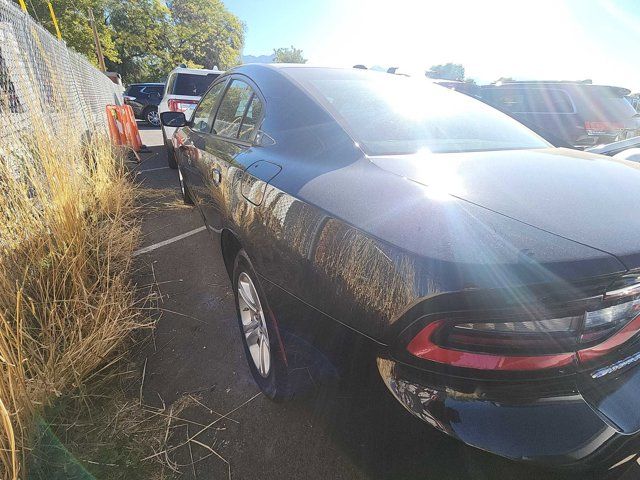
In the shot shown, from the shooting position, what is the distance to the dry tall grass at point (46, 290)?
5.16 ft

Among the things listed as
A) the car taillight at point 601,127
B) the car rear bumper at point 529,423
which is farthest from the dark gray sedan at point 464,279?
the car taillight at point 601,127

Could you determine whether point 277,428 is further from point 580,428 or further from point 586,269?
point 586,269

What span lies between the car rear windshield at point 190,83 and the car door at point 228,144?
559cm

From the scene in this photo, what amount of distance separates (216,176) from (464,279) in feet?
6.13

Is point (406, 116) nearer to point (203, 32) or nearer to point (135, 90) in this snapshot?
point (135, 90)

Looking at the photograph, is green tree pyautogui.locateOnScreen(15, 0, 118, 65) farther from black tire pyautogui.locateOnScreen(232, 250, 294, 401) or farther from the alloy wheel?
black tire pyautogui.locateOnScreen(232, 250, 294, 401)

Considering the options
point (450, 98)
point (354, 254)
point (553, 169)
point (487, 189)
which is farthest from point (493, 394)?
point (450, 98)

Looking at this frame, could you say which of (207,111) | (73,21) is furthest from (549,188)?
(73,21)

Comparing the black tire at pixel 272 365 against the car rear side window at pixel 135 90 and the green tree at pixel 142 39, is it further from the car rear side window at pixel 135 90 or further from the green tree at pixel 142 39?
the green tree at pixel 142 39

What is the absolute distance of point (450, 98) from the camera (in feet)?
7.34

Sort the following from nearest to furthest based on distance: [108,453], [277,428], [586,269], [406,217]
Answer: [586,269]
[406,217]
[108,453]
[277,428]

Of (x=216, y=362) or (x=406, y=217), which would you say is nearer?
(x=406, y=217)

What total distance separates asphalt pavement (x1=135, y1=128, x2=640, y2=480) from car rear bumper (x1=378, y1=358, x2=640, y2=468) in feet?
0.32

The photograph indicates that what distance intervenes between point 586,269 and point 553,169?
29.1 inches
